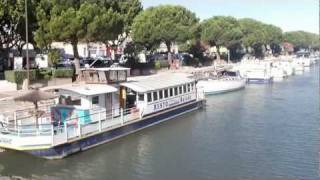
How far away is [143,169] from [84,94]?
6912 mm

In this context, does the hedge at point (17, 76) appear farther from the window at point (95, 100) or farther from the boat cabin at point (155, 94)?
the window at point (95, 100)

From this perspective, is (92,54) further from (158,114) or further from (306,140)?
(306,140)

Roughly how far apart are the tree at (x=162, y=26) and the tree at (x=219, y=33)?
17203 mm

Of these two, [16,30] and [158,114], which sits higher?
[16,30]

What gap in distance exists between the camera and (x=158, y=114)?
39.0 m

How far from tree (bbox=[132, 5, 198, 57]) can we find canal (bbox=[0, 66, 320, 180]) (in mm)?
31222

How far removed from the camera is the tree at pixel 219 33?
105 m

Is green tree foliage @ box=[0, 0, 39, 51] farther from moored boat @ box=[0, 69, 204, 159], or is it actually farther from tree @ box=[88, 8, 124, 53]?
moored boat @ box=[0, 69, 204, 159]

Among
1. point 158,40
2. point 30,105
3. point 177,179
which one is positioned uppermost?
point 158,40

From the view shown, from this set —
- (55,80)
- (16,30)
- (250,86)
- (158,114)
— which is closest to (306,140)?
(158,114)

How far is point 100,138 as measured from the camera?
31797mm

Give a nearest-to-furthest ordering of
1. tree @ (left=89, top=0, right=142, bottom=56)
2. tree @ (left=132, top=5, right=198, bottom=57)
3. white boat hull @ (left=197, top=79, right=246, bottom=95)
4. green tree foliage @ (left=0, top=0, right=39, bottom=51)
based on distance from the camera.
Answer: green tree foliage @ (left=0, top=0, right=39, bottom=51), tree @ (left=89, top=0, right=142, bottom=56), white boat hull @ (left=197, top=79, right=246, bottom=95), tree @ (left=132, top=5, right=198, bottom=57)

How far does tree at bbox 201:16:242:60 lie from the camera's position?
105m

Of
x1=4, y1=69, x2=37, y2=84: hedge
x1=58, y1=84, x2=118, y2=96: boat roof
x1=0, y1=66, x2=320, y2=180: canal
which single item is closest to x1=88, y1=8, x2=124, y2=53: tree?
x1=4, y1=69, x2=37, y2=84: hedge
